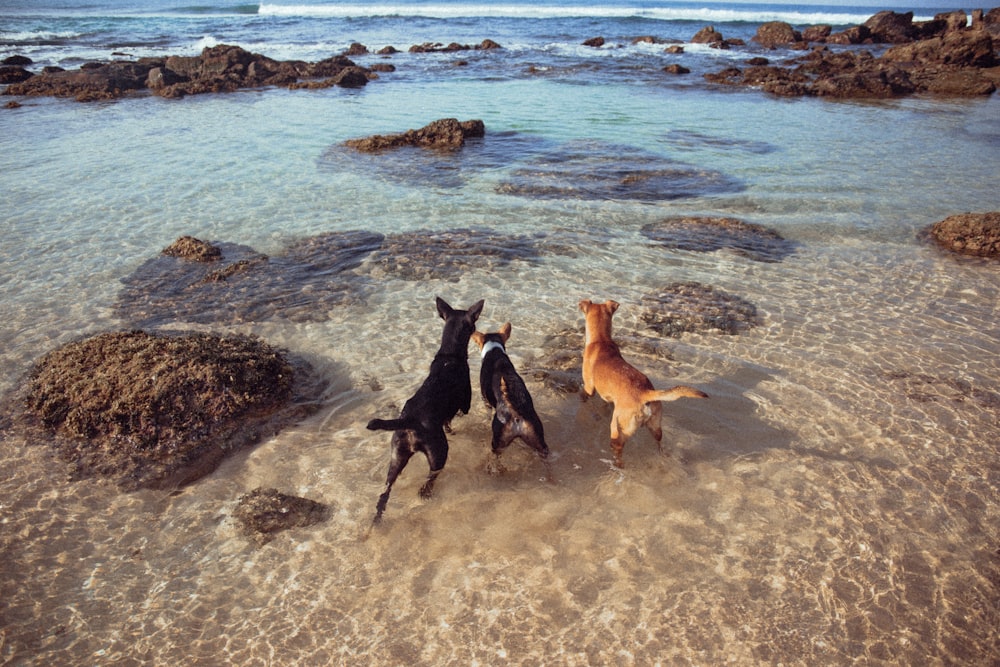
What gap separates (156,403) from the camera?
16.5ft

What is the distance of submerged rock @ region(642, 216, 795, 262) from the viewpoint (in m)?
8.79

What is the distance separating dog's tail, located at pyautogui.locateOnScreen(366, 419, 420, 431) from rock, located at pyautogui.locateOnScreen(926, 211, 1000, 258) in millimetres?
8891

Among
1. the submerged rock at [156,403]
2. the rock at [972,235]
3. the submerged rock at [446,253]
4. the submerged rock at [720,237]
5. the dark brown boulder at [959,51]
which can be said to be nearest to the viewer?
the submerged rock at [156,403]

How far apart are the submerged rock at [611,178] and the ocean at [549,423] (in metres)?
0.11

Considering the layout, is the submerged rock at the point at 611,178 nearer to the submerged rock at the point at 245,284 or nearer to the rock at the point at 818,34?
the submerged rock at the point at 245,284

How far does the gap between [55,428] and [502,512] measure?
395 centimetres

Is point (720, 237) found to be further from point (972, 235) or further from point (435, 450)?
point (435, 450)

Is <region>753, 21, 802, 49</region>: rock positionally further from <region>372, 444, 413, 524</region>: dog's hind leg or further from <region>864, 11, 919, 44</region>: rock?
<region>372, 444, 413, 524</region>: dog's hind leg

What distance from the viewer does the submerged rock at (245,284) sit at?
7012mm

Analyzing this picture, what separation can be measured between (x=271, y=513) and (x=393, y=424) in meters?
1.23

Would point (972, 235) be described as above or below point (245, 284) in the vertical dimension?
above

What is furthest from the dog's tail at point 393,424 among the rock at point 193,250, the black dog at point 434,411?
the rock at point 193,250

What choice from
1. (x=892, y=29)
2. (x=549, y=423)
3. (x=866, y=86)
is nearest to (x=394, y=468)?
(x=549, y=423)

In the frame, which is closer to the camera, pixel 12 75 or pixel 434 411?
pixel 434 411
